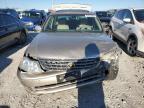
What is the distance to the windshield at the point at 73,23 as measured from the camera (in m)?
5.38

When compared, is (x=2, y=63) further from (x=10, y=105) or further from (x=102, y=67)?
(x=102, y=67)

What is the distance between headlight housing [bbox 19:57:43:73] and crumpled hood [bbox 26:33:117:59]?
0.12 metres

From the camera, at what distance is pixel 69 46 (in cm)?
404

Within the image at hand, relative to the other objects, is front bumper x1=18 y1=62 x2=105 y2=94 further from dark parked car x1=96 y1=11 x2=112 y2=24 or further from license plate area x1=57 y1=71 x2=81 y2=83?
dark parked car x1=96 y1=11 x2=112 y2=24

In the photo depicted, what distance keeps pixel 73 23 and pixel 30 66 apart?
219 centimetres

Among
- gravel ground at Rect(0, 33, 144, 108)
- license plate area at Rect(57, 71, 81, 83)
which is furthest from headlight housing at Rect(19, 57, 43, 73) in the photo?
gravel ground at Rect(0, 33, 144, 108)

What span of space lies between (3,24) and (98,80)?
5.57 m

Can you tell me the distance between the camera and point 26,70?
150 inches

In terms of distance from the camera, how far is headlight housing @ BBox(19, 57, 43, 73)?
3754 millimetres

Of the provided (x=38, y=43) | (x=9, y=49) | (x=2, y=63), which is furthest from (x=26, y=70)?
(x=9, y=49)

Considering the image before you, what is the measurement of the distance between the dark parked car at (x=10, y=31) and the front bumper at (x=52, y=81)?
429cm

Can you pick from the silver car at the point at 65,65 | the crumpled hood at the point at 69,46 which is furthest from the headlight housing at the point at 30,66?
the crumpled hood at the point at 69,46

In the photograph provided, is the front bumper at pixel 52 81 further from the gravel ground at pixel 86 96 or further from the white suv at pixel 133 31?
the white suv at pixel 133 31

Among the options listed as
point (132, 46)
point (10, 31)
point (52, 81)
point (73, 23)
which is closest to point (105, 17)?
point (132, 46)
